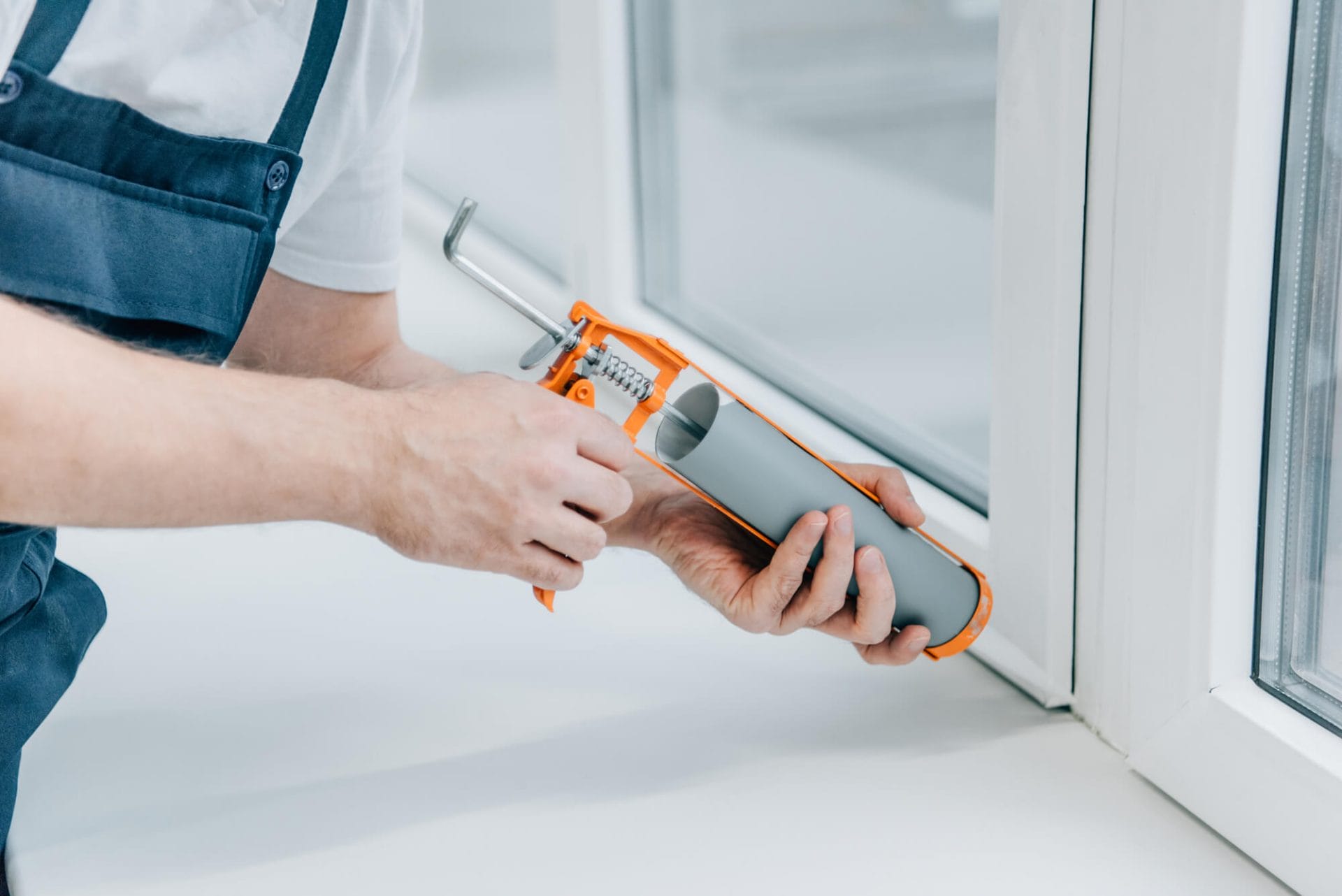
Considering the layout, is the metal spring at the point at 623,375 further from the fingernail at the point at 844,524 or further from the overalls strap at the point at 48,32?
the overalls strap at the point at 48,32

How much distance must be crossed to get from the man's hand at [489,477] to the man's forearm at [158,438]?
0.02 meters

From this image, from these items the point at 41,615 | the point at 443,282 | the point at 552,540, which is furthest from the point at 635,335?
the point at 443,282

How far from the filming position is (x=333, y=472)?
1.73 feet

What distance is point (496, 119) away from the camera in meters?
1.69

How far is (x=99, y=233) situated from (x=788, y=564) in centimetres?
35

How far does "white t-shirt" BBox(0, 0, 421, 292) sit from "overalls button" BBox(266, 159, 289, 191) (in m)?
0.02

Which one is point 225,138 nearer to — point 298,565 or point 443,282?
point 298,565

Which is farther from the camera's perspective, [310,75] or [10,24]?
[310,75]

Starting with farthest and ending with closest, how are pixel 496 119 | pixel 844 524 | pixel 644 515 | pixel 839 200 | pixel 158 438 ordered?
1. pixel 496 119
2. pixel 839 200
3. pixel 644 515
4. pixel 844 524
5. pixel 158 438

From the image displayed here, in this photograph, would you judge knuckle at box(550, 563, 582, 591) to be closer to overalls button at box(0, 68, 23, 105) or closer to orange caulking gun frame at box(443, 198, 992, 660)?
orange caulking gun frame at box(443, 198, 992, 660)

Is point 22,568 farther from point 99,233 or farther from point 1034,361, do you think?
point 1034,361

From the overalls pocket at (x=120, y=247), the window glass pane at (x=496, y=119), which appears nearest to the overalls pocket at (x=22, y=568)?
the overalls pocket at (x=120, y=247)

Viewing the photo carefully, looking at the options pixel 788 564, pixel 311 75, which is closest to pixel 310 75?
pixel 311 75

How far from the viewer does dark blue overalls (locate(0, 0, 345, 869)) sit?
1.87ft
